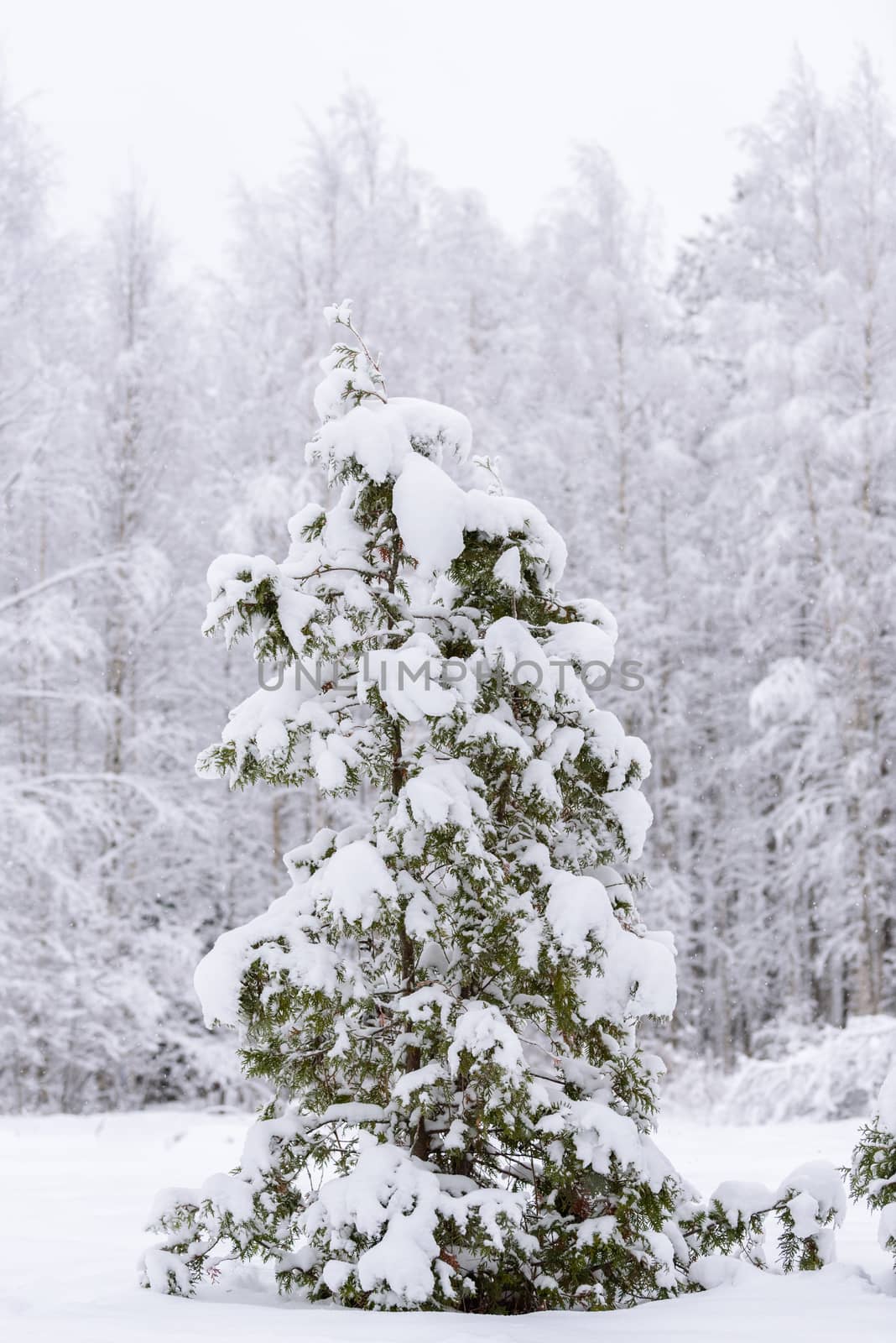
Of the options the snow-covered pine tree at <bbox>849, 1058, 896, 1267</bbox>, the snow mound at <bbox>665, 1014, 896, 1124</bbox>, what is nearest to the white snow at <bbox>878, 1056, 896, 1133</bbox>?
the snow-covered pine tree at <bbox>849, 1058, 896, 1267</bbox>

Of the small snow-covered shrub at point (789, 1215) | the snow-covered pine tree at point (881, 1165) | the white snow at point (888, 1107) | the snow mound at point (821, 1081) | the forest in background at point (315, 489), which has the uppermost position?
the forest in background at point (315, 489)

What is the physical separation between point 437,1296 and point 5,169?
1126 centimetres

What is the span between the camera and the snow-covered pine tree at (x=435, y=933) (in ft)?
11.0

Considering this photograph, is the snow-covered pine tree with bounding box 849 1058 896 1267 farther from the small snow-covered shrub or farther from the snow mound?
the snow mound

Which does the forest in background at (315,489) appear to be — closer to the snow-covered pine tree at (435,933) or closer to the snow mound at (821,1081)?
the snow mound at (821,1081)

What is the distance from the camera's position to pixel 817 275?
13.1 m

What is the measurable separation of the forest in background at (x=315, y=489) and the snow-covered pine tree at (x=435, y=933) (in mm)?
6771

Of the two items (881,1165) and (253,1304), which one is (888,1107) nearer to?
(881,1165)

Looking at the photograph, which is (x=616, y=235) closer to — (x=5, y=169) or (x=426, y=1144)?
(x=5, y=169)

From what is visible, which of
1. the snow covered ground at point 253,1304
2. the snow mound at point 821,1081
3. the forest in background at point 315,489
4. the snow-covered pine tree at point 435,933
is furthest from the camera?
the forest in background at point 315,489

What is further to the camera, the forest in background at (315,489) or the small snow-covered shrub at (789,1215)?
the forest in background at (315,489)

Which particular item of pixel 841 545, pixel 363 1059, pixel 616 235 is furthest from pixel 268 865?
pixel 363 1059

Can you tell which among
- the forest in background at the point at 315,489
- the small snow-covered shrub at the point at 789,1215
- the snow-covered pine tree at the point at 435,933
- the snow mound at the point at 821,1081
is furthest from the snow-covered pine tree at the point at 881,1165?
the forest in background at the point at 315,489

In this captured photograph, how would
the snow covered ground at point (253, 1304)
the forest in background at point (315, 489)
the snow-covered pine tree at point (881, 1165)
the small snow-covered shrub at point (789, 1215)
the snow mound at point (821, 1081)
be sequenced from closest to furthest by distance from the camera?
the snow covered ground at point (253, 1304) → the snow-covered pine tree at point (881, 1165) → the small snow-covered shrub at point (789, 1215) → the snow mound at point (821, 1081) → the forest in background at point (315, 489)
